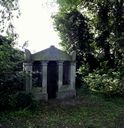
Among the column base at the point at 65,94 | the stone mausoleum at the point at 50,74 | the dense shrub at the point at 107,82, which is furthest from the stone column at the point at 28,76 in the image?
the dense shrub at the point at 107,82

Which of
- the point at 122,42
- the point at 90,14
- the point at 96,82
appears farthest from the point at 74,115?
the point at 90,14

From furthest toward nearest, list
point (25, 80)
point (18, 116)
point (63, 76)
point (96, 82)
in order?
1. point (96, 82)
2. point (63, 76)
3. point (25, 80)
4. point (18, 116)

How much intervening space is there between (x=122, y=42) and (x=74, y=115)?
1214 cm

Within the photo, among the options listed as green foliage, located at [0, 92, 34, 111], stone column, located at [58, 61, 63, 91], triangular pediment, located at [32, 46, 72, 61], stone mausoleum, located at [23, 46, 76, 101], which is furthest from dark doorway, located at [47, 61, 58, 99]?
green foliage, located at [0, 92, 34, 111]

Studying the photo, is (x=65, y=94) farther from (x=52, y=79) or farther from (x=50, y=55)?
(x=50, y=55)

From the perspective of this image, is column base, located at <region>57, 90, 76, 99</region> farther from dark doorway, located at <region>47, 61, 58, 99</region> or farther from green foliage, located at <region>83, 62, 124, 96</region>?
green foliage, located at <region>83, 62, 124, 96</region>

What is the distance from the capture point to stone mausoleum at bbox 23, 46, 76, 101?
19406 millimetres

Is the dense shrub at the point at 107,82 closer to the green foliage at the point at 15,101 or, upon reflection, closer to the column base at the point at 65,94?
the column base at the point at 65,94

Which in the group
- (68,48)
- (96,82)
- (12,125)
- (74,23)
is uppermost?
(74,23)

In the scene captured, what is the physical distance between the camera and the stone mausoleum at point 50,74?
63.7 ft

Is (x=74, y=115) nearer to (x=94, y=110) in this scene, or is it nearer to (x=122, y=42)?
(x=94, y=110)

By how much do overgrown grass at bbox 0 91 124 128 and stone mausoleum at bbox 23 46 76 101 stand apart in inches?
45.7

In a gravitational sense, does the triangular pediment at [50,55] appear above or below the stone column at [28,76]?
above

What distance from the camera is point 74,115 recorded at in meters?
16.0
